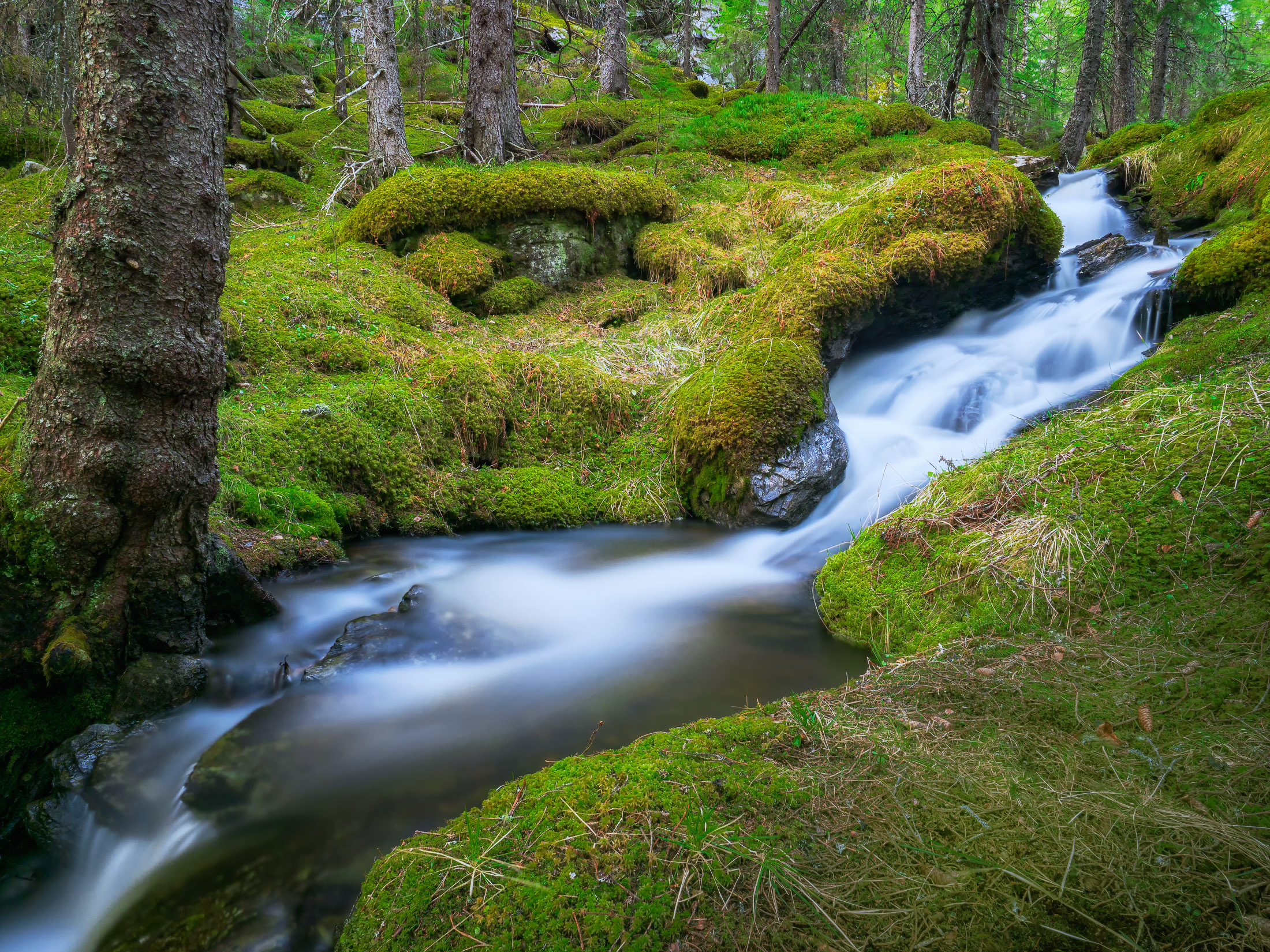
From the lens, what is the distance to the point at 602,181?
808 centimetres

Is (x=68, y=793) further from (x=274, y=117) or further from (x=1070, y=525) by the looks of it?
(x=274, y=117)

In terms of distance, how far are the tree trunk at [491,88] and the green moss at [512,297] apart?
284cm

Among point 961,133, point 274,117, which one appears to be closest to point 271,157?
point 274,117

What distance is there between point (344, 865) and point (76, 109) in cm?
285

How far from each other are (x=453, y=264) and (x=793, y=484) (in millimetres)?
4713

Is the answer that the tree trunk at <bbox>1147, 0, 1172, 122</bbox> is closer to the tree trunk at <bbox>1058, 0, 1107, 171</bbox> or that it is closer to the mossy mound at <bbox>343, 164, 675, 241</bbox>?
the tree trunk at <bbox>1058, 0, 1107, 171</bbox>

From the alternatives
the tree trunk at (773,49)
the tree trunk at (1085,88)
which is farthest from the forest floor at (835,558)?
the tree trunk at (773,49)

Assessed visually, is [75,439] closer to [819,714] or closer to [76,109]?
[76,109]

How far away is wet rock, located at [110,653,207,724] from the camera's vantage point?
2656 mm

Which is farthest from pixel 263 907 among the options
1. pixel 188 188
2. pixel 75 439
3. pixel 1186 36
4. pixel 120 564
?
pixel 1186 36

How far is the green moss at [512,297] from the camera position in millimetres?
7430

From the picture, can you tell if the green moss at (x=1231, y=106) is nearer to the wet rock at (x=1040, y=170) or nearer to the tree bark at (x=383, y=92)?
the wet rock at (x=1040, y=170)

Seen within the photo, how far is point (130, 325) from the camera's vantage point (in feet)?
7.80

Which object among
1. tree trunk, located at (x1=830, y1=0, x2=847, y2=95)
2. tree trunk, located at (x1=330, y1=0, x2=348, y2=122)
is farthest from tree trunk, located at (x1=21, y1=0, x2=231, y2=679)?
tree trunk, located at (x1=830, y1=0, x2=847, y2=95)
